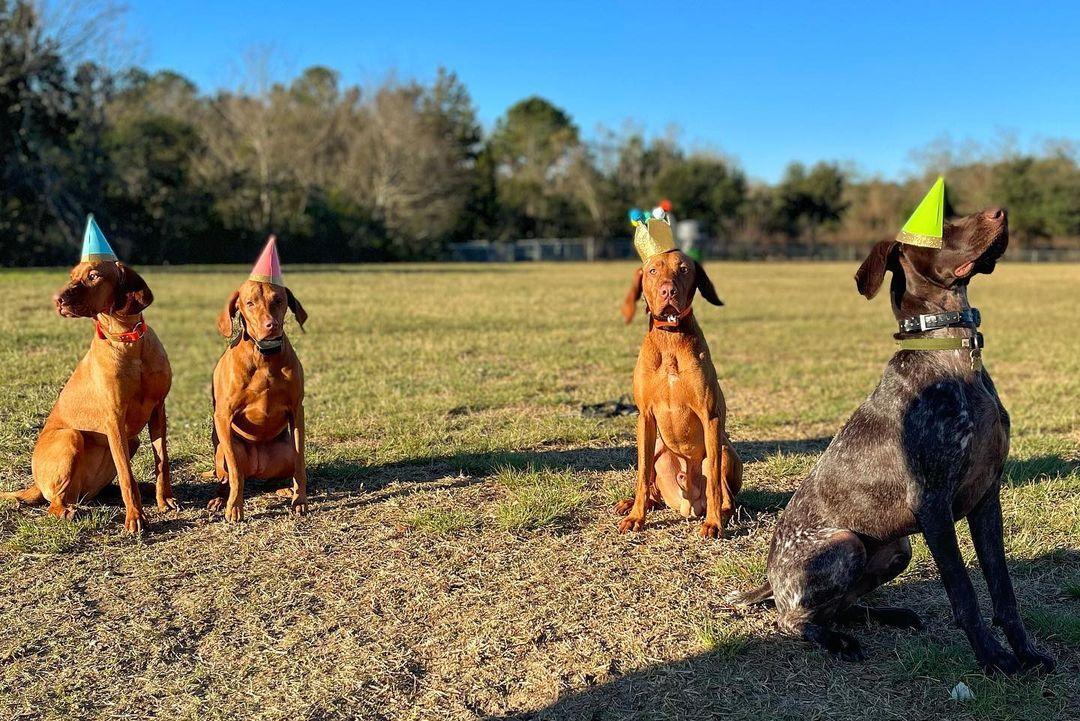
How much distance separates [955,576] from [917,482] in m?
0.35

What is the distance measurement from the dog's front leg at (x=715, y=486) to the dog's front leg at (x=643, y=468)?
30 centimetres

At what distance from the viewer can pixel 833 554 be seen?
2988 millimetres

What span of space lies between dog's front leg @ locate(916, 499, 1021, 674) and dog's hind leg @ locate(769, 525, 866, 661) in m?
0.25

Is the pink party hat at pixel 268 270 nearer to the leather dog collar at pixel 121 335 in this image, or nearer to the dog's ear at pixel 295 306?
the dog's ear at pixel 295 306

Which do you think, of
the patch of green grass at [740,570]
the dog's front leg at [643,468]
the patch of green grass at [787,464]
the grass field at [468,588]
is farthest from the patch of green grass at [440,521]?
the patch of green grass at [787,464]

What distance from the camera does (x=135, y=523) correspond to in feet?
14.0

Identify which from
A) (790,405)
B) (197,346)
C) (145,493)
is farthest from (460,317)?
(145,493)

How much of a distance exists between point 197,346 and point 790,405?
760 cm

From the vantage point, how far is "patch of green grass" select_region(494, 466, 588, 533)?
449 centimetres

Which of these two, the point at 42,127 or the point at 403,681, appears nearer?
the point at 403,681

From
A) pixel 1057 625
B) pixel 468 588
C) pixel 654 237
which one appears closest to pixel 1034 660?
pixel 1057 625

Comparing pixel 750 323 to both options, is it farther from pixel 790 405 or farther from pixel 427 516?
pixel 427 516

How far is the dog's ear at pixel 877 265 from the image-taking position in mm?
2955

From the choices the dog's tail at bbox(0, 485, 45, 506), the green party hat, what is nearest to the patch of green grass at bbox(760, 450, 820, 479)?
the green party hat
